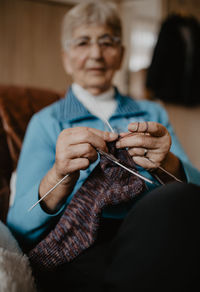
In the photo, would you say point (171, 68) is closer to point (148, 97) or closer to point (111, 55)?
point (148, 97)

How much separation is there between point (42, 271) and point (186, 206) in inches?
15.3

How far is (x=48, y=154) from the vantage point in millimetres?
854

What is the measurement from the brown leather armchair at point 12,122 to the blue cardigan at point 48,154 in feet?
0.51

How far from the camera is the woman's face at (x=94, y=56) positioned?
1.02 meters

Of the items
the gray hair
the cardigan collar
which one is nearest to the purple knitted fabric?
the cardigan collar

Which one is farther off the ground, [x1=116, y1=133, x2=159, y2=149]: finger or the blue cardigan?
[x1=116, y1=133, x2=159, y2=149]: finger

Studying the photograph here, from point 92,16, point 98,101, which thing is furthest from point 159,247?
point 92,16

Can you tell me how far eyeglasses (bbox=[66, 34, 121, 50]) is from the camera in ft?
3.35

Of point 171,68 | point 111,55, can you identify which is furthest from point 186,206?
point 171,68

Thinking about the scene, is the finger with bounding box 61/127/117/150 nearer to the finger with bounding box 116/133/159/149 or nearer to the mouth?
the finger with bounding box 116/133/159/149

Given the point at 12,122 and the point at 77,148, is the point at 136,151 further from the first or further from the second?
the point at 12,122

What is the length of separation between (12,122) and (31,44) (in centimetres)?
205

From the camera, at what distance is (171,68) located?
7.38 ft

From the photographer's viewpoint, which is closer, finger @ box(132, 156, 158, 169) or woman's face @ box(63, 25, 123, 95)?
finger @ box(132, 156, 158, 169)
